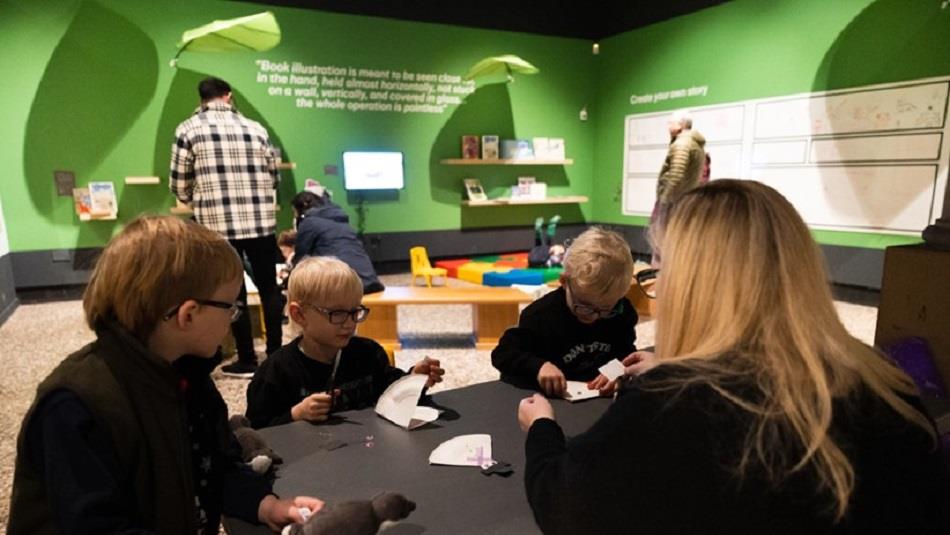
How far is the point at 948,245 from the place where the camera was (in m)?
1.70

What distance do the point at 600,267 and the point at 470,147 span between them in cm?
537

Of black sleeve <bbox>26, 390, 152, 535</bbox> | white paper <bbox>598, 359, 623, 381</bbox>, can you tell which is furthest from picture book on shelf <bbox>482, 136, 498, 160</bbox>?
black sleeve <bbox>26, 390, 152, 535</bbox>

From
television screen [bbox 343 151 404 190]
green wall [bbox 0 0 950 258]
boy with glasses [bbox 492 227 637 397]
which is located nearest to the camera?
boy with glasses [bbox 492 227 637 397]

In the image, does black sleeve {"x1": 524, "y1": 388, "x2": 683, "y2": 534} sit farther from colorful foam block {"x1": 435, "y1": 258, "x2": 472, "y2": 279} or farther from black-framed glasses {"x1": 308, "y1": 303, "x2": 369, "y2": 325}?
colorful foam block {"x1": 435, "y1": 258, "x2": 472, "y2": 279}

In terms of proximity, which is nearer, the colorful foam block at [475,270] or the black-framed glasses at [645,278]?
the black-framed glasses at [645,278]

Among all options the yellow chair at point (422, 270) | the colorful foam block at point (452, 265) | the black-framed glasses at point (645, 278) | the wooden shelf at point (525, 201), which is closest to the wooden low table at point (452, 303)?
the yellow chair at point (422, 270)

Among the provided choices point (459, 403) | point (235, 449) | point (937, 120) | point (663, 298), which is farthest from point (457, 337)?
point (937, 120)

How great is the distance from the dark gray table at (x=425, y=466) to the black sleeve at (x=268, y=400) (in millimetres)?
211

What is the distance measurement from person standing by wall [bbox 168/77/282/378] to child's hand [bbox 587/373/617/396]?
7.72ft

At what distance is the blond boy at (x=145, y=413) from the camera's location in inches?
30.8

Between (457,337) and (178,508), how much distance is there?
330 cm

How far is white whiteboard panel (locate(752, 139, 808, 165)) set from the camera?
5316mm

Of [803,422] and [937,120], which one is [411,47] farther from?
[803,422]

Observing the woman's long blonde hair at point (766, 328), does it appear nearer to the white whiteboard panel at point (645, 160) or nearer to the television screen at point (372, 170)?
the television screen at point (372, 170)
